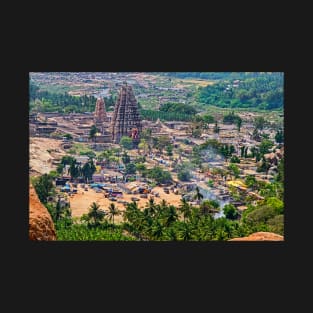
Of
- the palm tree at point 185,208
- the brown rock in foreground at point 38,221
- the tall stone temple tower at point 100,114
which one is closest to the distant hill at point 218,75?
the tall stone temple tower at point 100,114

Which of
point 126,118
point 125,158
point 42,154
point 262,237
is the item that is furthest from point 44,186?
point 262,237

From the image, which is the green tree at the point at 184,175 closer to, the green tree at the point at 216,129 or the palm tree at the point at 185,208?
the palm tree at the point at 185,208

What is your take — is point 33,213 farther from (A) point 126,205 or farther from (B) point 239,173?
(B) point 239,173

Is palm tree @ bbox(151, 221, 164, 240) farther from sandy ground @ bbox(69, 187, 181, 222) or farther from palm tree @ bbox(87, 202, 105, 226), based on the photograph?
palm tree @ bbox(87, 202, 105, 226)

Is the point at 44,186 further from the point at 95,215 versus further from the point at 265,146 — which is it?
the point at 265,146

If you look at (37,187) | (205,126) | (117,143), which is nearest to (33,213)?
(37,187)

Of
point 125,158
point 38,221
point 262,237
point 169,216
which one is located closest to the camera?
point 262,237
